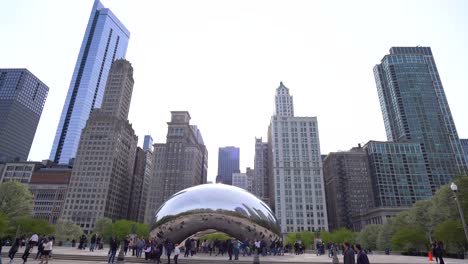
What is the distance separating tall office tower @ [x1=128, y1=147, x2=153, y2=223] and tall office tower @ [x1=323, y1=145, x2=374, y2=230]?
323ft

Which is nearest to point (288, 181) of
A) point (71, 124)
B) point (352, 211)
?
point (352, 211)

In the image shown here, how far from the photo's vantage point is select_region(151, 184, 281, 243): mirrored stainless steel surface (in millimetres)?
26000

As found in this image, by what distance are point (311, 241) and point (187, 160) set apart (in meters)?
78.9

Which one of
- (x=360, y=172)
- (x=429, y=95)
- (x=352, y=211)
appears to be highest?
(x=429, y=95)

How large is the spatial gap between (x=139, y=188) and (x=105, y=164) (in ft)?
132

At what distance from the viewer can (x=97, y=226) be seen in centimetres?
9562

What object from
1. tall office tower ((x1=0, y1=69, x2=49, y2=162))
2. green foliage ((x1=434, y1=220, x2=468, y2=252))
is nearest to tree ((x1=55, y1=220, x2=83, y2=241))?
green foliage ((x1=434, y1=220, x2=468, y2=252))

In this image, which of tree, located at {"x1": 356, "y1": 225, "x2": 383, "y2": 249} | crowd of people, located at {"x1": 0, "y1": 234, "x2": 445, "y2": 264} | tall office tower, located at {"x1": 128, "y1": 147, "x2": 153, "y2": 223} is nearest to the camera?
crowd of people, located at {"x1": 0, "y1": 234, "x2": 445, "y2": 264}

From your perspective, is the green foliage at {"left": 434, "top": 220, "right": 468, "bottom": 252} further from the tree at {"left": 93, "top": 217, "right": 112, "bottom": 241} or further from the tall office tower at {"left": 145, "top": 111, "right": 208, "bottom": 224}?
the tall office tower at {"left": 145, "top": 111, "right": 208, "bottom": 224}

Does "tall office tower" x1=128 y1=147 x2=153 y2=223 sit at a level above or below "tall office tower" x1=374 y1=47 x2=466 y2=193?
below

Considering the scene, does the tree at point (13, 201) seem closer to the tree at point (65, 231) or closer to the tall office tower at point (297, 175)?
the tree at point (65, 231)

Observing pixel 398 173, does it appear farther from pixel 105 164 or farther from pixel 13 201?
pixel 13 201

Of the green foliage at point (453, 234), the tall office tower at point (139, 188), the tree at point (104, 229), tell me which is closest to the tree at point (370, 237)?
the green foliage at point (453, 234)

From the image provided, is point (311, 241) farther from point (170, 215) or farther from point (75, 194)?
point (75, 194)
